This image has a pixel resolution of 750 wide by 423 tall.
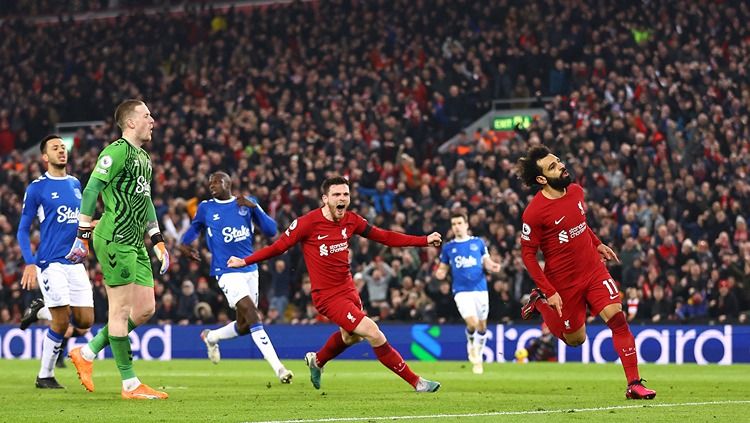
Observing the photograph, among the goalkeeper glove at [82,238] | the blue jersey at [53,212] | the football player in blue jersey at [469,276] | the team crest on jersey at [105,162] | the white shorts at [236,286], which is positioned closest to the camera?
the goalkeeper glove at [82,238]

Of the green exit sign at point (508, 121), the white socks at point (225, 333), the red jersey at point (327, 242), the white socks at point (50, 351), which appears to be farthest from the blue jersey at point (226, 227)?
the green exit sign at point (508, 121)

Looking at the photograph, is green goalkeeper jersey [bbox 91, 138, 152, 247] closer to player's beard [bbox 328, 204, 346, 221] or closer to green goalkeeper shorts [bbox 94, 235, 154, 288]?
green goalkeeper shorts [bbox 94, 235, 154, 288]

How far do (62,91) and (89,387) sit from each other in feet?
91.1

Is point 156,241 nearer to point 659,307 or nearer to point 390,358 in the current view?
point 390,358

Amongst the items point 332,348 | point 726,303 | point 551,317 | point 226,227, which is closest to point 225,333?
point 226,227

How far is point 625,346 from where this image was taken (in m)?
12.7

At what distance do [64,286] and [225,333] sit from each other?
132 inches

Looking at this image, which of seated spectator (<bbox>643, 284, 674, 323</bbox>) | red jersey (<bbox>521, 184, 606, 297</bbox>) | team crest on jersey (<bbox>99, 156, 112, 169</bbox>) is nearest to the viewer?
team crest on jersey (<bbox>99, 156, 112, 169</bbox>)

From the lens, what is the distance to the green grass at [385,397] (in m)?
11.0

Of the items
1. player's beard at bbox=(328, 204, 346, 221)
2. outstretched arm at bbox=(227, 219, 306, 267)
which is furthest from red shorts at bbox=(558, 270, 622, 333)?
outstretched arm at bbox=(227, 219, 306, 267)

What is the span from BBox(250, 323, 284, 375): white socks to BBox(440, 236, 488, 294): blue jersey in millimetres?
5201

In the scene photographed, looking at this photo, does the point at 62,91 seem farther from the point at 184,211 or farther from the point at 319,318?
the point at 319,318

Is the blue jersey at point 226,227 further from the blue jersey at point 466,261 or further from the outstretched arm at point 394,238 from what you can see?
the blue jersey at point 466,261

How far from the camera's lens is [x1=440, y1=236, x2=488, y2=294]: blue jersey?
21.6 metres
